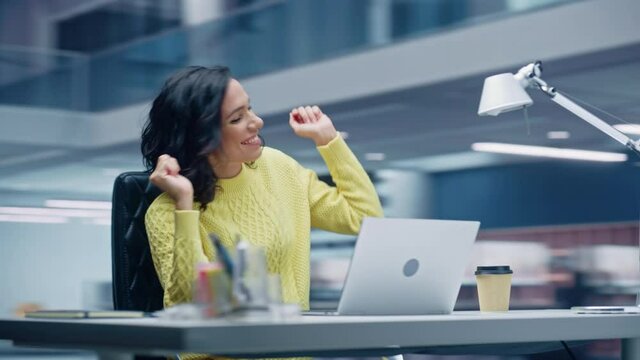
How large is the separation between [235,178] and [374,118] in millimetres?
6251

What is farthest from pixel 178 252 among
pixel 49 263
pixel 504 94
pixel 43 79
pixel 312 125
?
pixel 43 79

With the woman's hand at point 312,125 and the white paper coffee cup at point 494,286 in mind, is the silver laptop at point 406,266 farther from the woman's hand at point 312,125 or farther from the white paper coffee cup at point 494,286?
the woman's hand at point 312,125

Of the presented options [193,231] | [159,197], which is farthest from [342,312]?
[159,197]

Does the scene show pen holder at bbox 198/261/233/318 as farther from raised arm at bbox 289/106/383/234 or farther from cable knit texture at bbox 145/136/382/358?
raised arm at bbox 289/106/383/234

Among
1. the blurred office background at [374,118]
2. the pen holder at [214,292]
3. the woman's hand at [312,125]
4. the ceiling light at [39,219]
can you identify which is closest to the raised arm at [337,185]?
the woman's hand at [312,125]

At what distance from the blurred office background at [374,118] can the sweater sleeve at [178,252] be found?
14.1ft

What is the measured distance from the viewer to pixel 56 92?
995cm

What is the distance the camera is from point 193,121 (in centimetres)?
210

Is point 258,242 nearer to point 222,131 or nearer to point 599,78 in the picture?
point 222,131

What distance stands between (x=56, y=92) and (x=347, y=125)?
9.43ft

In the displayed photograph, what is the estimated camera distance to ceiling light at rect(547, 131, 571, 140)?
7965 mm

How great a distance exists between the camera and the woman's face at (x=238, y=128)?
2.10 m

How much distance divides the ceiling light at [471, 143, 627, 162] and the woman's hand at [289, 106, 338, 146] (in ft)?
20.4

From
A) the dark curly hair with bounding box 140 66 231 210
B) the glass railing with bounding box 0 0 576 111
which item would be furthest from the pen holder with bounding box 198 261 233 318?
the glass railing with bounding box 0 0 576 111
